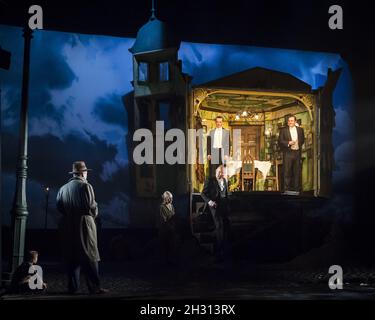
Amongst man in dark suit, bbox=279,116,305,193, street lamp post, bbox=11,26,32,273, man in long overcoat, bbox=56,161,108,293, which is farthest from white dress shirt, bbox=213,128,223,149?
street lamp post, bbox=11,26,32,273

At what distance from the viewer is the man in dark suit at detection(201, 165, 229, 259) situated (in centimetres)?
1084

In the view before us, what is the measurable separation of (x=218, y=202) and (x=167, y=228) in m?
1.10

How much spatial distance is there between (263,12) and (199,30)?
1.22 m

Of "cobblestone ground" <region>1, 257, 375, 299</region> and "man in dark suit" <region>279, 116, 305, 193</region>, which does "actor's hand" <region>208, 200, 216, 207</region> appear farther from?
"man in dark suit" <region>279, 116, 305, 193</region>

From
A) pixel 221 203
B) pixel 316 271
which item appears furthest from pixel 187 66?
pixel 316 271

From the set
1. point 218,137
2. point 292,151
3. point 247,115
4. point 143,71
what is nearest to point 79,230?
point 143,71

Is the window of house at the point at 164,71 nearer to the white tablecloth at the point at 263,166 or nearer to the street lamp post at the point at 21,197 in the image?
the street lamp post at the point at 21,197

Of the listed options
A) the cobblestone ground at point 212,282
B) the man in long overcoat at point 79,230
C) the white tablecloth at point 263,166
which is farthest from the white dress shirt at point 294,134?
the man in long overcoat at point 79,230

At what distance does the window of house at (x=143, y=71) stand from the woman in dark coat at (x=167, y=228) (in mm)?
2062

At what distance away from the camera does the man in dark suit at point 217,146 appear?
11.5m

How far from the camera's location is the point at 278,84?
1130 cm

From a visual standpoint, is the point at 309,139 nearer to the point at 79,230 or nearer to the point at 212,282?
the point at 212,282

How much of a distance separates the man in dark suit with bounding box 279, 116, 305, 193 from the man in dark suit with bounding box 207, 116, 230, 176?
1148mm
